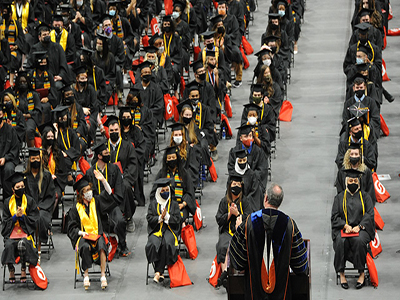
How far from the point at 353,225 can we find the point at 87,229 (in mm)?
3280

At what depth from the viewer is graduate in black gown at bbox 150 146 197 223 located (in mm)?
13055

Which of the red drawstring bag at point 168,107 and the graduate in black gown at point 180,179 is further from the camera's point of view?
the red drawstring bag at point 168,107

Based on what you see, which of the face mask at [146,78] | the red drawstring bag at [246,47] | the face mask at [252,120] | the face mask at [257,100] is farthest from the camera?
the red drawstring bag at [246,47]

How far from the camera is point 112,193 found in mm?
13266

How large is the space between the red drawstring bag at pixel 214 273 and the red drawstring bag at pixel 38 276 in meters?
2.07

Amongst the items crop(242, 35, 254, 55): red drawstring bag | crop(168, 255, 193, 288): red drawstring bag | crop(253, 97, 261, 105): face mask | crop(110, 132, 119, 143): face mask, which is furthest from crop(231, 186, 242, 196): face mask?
crop(242, 35, 254, 55): red drawstring bag

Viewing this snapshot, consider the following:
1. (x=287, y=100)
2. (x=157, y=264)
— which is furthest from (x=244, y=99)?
(x=157, y=264)

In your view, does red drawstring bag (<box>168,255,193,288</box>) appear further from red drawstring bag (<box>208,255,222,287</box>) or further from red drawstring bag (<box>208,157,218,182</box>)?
red drawstring bag (<box>208,157,218,182</box>)

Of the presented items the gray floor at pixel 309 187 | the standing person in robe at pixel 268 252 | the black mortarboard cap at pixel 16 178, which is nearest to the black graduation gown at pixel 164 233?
the gray floor at pixel 309 187

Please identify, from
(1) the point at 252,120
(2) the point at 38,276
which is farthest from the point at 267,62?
(2) the point at 38,276

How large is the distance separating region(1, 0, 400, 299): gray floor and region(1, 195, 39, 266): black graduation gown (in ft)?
1.35

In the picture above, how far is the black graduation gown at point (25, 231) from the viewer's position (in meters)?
12.4

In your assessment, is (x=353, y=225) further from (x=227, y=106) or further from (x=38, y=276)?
(x=227, y=106)

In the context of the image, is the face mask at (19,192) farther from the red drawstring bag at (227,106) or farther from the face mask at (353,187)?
the red drawstring bag at (227,106)
